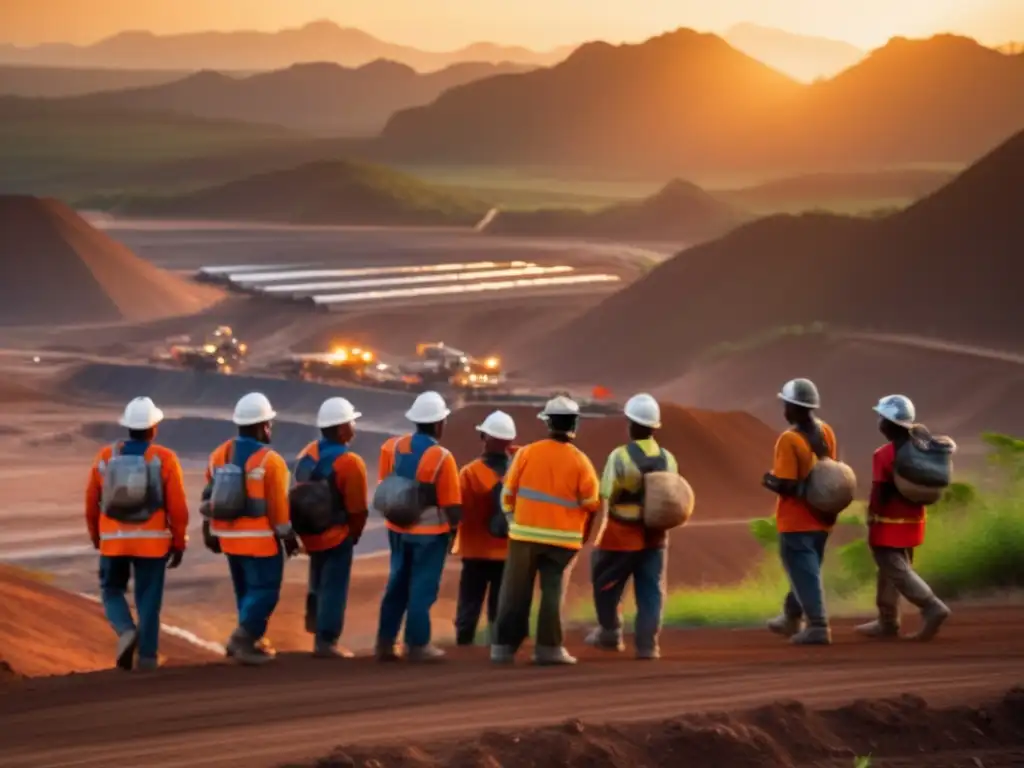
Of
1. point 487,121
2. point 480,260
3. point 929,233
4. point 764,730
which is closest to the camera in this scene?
point 764,730

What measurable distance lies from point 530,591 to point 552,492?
727mm

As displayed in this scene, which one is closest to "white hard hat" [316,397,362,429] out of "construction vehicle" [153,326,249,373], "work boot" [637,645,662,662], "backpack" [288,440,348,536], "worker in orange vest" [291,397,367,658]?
"worker in orange vest" [291,397,367,658]

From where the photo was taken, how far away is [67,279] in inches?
2825

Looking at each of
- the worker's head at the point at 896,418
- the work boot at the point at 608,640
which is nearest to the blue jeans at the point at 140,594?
the work boot at the point at 608,640

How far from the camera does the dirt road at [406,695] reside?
9008 millimetres

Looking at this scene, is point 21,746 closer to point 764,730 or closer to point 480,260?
point 764,730

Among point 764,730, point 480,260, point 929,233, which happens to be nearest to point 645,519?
point 764,730

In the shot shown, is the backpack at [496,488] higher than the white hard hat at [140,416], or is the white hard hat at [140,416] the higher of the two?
the white hard hat at [140,416]

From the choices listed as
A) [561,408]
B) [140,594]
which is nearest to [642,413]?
[561,408]

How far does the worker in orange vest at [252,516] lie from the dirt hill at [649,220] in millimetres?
76349

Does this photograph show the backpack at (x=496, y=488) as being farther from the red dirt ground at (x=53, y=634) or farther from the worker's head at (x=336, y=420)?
the red dirt ground at (x=53, y=634)

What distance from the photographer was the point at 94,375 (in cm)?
5400

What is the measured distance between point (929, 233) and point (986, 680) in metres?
52.7

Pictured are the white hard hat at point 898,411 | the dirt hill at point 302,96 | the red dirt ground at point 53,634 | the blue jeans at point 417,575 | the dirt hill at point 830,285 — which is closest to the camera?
the blue jeans at point 417,575
